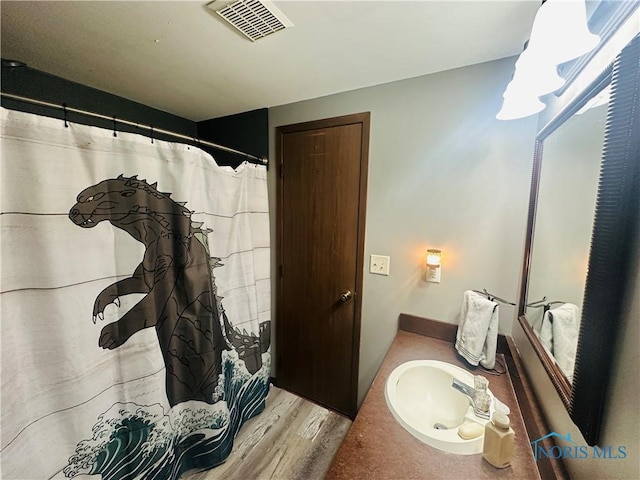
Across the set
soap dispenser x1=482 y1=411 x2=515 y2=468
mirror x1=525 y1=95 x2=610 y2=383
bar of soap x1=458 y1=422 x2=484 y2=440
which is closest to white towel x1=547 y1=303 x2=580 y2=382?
mirror x1=525 y1=95 x2=610 y2=383

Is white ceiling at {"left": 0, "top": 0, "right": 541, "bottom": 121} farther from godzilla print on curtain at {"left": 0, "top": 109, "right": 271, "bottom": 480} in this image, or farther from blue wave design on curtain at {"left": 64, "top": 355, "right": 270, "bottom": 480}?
blue wave design on curtain at {"left": 64, "top": 355, "right": 270, "bottom": 480}

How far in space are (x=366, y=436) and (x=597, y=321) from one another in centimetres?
72

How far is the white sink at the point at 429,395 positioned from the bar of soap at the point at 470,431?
0.06m

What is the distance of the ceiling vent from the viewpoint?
976 millimetres

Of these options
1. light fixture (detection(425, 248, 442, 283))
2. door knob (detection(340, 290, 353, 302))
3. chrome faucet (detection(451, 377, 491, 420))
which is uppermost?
light fixture (detection(425, 248, 442, 283))

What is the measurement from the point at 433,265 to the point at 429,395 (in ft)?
2.15

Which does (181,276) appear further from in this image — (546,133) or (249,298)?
(546,133)

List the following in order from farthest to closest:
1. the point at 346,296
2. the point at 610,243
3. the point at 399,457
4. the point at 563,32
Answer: the point at 346,296 < the point at 399,457 < the point at 563,32 < the point at 610,243

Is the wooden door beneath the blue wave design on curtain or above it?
above

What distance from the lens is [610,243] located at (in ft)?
1.68

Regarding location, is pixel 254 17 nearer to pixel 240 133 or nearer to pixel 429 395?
pixel 240 133

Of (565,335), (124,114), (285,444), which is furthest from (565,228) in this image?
(124,114)

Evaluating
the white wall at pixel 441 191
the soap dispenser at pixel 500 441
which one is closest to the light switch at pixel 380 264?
the white wall at pixel 441 191

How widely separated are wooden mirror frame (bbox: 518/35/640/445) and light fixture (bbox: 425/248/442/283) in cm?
84
